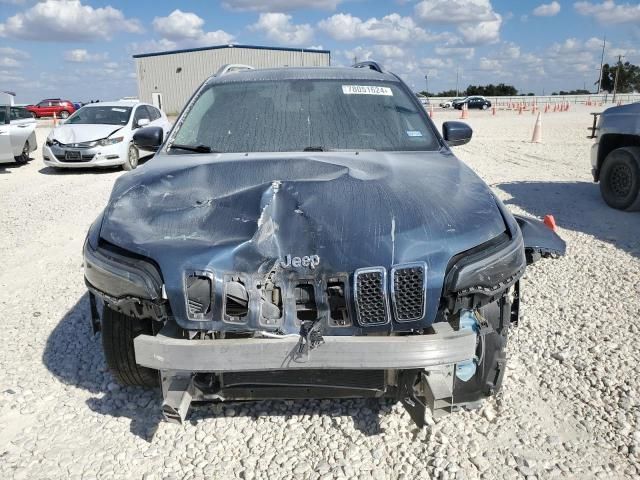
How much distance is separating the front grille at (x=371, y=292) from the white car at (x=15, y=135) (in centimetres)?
1171

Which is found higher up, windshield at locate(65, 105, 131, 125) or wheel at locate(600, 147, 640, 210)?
windshield at locate(65, 105, 131, 125)

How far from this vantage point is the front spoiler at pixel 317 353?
6.66 feet

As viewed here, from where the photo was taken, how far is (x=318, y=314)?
2139 millimetres

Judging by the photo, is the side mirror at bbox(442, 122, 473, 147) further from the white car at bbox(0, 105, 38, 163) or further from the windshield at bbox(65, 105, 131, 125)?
the white car at bbox(0, 105, 38, 163)

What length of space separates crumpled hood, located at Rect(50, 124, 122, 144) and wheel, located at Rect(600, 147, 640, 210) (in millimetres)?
9316

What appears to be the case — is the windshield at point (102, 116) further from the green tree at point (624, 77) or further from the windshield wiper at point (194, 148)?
the green tree at point (624, 77)

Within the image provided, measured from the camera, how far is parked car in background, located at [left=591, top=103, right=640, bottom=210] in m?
6.88

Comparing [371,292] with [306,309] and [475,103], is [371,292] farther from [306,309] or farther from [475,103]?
[475,103]

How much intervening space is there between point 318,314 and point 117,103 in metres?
11.9

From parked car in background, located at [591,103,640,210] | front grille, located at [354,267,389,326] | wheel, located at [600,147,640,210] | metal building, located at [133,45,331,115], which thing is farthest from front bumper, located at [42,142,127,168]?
metal building, located at [133,45,331,115]

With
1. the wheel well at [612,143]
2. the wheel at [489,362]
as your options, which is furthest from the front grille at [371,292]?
the wheel well at [612,143]

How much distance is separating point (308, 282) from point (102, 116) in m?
11.3

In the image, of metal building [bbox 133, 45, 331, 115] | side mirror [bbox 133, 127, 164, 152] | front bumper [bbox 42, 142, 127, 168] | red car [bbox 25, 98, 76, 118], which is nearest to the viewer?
side mirror [bbox 133, 127, 164, 152]

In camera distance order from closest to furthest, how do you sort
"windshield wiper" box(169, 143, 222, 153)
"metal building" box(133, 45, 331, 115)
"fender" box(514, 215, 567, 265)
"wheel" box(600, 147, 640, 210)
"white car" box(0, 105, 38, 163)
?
"fender" box(514, 215, 567, 265)
"windshield wiper" box(169, 143, 222, 153)
"wheel" box(600, 147, 640, 210)
"white car" box(0, 105, 38, 163)
"metal building" box(133, 45, 331, 115)
